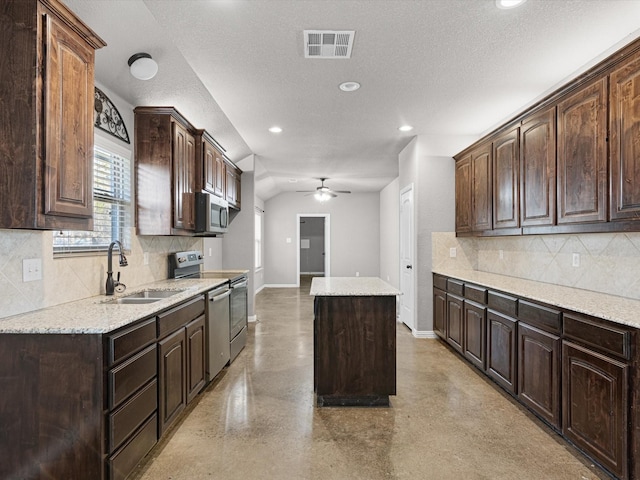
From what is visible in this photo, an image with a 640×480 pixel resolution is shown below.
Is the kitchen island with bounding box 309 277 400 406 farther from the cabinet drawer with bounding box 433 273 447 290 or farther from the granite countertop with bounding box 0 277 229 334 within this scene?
the cabinet drawer with bounding box 433 273 447 290

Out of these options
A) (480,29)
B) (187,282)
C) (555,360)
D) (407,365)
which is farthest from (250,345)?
(480,29)

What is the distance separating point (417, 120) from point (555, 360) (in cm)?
286

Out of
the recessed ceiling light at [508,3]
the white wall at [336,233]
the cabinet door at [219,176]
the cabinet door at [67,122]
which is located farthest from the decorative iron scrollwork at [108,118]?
the white wall at [336,233]

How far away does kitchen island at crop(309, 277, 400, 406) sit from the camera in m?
2.85

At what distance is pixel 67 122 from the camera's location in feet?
5.87

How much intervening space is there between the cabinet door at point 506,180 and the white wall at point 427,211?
3.35ft

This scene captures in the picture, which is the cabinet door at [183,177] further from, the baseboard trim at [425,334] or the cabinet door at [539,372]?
the baseboard trim at [425,334]

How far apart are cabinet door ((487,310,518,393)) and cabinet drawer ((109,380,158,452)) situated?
8.26ft

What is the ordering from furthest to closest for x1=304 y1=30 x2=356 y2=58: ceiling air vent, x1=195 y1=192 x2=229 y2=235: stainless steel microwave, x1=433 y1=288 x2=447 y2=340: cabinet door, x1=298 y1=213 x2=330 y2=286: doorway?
x1=298 y1=213 x2=330 y2=286: doorway → x1=433 y1=288 x2=447 y2=340: cabinet door → x1=195 y1=192 x2=229 y2=235: stainless steel microwave → x1=304 y1=30 x2=356 y2=58: ceiling air vent

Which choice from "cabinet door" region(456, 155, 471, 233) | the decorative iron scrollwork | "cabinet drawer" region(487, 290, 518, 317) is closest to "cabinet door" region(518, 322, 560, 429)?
"cabinet drawer" region(487, 290, 518, 317)

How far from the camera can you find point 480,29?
240 cm

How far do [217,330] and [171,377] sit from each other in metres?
0.94

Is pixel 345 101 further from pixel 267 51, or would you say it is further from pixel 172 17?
pixel 172 17

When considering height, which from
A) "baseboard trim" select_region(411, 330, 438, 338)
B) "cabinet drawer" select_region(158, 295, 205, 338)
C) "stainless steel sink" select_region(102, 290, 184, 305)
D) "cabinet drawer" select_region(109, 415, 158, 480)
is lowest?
"baseboard trim" select_region(411, 330, 438, 338)
